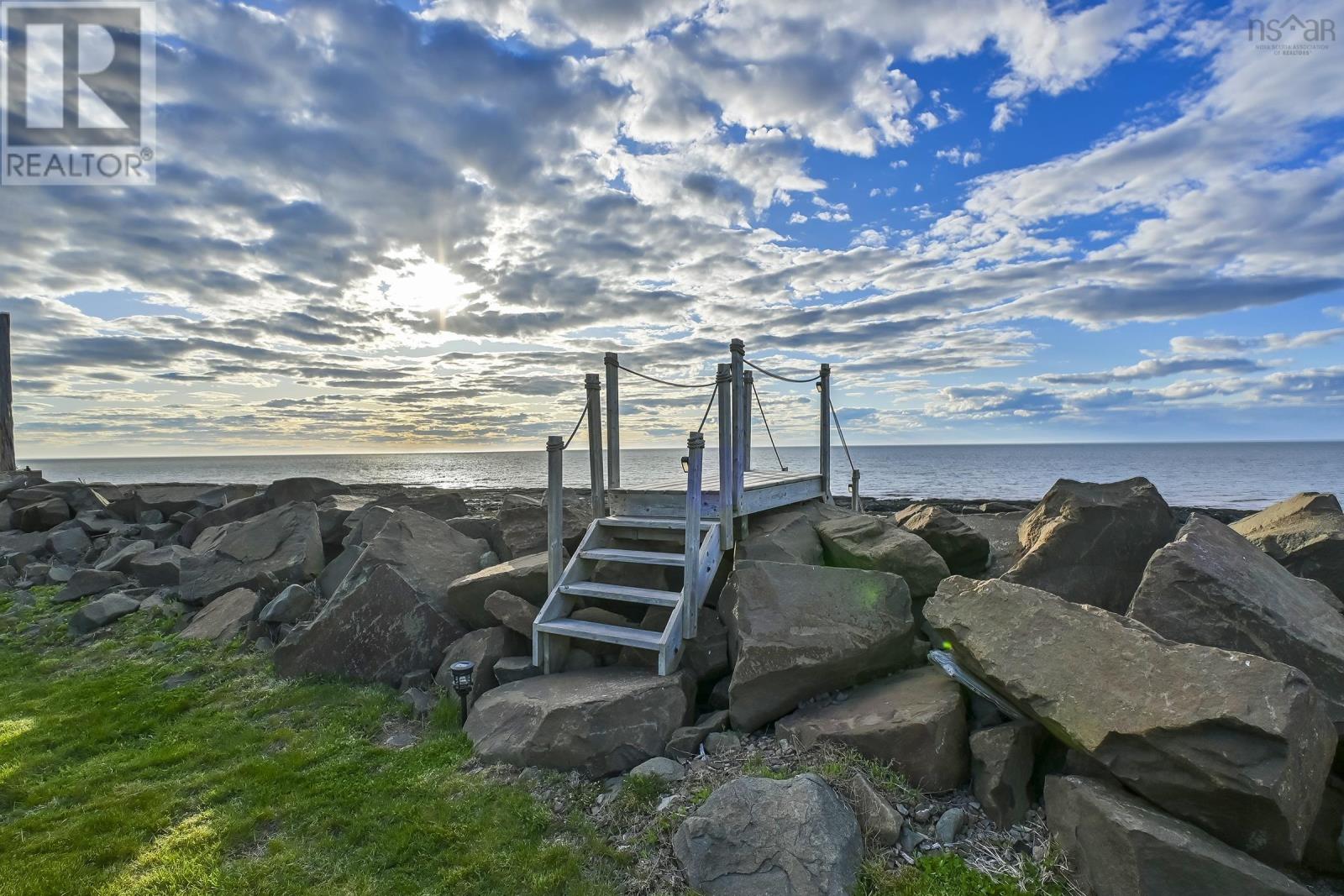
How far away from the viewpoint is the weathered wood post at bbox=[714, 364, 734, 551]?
22.3 feet

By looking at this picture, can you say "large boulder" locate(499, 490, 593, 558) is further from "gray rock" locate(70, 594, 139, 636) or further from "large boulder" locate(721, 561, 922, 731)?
"gray rock" locate(70, 594, 139, 636)

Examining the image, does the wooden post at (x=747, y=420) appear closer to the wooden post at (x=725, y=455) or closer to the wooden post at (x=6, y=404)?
the wooden post at (x=725, y=455)

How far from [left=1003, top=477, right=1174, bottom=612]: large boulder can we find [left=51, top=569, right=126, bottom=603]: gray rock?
13406 mm

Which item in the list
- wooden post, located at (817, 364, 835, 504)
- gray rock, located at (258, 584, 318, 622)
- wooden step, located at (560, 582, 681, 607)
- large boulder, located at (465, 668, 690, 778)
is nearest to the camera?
large boulder, located at (465, 668, 690, 778)

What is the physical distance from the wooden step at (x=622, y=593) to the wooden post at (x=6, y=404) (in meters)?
23.8

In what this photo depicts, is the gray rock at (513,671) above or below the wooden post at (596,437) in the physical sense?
below

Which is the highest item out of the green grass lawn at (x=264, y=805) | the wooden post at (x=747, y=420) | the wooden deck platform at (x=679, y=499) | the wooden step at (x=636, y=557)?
the wooden post at (x=747, y=420)

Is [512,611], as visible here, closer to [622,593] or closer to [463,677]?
[463,677]

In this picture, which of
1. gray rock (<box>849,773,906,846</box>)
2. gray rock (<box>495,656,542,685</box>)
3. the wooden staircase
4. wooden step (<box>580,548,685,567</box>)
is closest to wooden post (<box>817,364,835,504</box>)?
the wooden staircase

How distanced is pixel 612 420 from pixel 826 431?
415 centimetres

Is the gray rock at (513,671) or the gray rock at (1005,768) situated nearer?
the gray rock at (1005,768)

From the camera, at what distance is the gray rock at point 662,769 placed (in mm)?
4680

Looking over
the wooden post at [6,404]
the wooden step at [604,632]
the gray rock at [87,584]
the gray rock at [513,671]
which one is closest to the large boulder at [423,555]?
the gray rock at [513,671]

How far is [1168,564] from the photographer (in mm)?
4574
